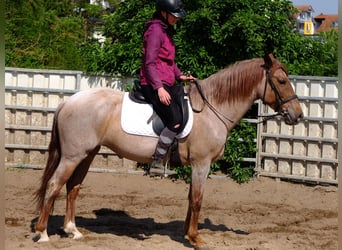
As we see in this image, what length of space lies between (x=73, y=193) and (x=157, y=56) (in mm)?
1733

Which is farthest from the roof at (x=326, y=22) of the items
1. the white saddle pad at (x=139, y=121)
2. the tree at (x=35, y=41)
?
the white saddle pad at (x=139, y=121)

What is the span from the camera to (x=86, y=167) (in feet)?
18.8

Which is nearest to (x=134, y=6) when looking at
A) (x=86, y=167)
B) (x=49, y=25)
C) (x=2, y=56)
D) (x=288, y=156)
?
(x=288, y=156)

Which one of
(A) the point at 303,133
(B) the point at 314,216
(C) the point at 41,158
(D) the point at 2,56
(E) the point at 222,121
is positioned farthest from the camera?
(C) the point at 41,158

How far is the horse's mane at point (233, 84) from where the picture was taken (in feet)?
17.9

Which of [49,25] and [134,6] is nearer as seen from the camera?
[134,6]

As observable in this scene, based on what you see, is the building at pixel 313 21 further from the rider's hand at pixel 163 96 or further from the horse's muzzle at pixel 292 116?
the rider's hand at pixel 163 96

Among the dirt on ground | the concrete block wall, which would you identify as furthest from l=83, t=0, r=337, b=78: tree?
A: the dirt on ground

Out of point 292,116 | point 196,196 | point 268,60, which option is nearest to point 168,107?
point 196,196

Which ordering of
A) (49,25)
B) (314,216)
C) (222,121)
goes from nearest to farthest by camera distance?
(222,121) < (314,216) < (49,25)

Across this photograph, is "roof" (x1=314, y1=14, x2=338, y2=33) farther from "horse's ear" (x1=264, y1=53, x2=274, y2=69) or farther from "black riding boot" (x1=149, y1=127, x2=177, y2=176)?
"black riding boot" (x1=149, y1=127, x2=177, y2=176)

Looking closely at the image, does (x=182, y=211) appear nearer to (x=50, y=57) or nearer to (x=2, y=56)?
(x=2, y=56)

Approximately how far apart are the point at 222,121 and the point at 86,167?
1.55m

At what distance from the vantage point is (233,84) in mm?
5477
